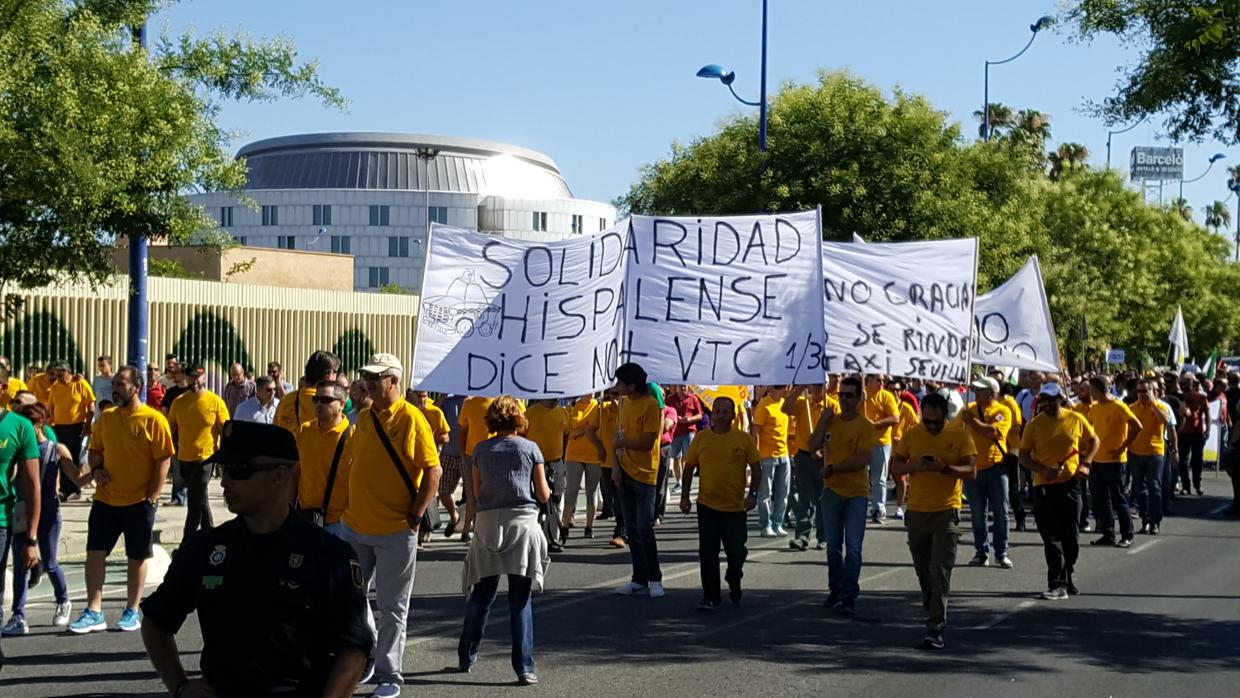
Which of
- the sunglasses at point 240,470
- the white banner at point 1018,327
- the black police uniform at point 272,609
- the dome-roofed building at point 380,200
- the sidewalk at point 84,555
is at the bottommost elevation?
the sidewalk at point 84,555

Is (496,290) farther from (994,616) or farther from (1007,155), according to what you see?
(1007,155)

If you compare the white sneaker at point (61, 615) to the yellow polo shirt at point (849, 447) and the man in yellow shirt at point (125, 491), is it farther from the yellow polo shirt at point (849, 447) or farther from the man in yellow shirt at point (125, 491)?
the yellow polo shirt at point (849, 447)

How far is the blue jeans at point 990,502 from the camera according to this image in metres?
14.3

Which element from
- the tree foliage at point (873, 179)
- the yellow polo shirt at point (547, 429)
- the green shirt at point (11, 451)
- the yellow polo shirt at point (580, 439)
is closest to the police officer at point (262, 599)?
the green shirt at point (11, 451)

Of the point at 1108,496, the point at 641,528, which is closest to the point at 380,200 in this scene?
the point at 1108,496

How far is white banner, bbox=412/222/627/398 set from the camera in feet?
37.0

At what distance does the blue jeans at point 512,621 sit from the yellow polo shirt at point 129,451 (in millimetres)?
2686

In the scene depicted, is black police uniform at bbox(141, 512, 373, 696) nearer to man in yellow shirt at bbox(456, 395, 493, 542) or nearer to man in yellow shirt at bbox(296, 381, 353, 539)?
man in yellow shirt at bbox(296, 381, 353, 539)

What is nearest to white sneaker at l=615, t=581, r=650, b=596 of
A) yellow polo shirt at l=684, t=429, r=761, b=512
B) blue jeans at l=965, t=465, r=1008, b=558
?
yellow polo shirt at l=684, t=429, r=761, b=512

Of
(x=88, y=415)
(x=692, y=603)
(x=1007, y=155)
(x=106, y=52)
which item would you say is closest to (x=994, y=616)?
(x=692, y=603)

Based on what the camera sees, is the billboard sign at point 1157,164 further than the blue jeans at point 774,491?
Yes

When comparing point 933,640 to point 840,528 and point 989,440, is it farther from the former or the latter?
point 989,440

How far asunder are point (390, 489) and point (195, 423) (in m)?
5.36

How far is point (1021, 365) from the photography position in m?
14.6
